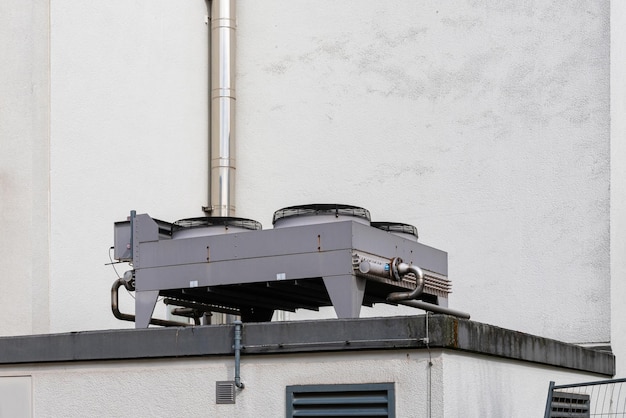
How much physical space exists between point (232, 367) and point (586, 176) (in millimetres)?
8253

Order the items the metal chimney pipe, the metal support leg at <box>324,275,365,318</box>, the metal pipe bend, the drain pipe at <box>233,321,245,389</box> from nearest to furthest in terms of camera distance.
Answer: the drain pipe at <box>233,321,245,389</box>, the metal support leg at <box>324,275,365,318</box>, the metal pipe bend, the metal chimney pipe

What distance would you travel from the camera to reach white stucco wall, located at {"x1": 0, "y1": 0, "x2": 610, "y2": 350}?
16781 millimetres

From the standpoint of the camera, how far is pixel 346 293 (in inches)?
460

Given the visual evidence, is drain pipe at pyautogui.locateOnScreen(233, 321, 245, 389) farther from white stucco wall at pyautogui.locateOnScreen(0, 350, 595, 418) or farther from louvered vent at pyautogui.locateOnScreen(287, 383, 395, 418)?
louvered vent at pyautogui.locateOnScreen(287, 383, 395, 418)

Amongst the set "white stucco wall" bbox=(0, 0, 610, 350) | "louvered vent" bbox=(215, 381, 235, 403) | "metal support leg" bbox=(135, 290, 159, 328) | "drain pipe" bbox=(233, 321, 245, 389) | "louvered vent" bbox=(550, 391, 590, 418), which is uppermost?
"white stucco wall" bbox=(0, 0, 610, 350)

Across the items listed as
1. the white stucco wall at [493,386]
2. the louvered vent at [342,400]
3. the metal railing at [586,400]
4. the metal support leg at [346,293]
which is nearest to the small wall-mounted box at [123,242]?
the metal support leg at [346,293]

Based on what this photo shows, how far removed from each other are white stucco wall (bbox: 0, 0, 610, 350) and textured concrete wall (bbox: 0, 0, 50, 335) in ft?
0.15

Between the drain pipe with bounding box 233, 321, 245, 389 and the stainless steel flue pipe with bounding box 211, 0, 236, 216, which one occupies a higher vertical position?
the stainless steel flue pipe with bounding box 211, 0, 236, 216

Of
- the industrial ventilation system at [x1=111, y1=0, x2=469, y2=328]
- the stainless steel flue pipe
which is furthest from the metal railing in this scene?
the stainless steel flue pipe

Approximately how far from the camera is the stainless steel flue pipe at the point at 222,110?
64.3 feet

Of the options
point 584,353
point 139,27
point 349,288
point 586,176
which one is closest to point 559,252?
point 586,176

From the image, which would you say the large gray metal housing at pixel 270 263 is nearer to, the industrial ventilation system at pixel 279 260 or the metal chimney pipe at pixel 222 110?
the industrial ventilation system at pixel 279 260

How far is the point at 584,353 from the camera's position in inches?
564

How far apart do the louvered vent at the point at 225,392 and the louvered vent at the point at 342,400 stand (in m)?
0.58
